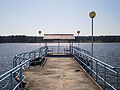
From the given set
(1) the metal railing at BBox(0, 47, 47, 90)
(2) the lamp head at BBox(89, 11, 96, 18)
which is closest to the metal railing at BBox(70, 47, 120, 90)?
(2) the lamp head at BBox(89, 11, 96, 18)

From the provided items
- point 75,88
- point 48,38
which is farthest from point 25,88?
point 48,38

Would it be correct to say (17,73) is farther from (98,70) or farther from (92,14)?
(92,14)

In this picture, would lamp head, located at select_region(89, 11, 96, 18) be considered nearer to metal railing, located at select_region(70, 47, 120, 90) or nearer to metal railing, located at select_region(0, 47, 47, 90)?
metal railing, located at select_region(70, 47, 120, 90)

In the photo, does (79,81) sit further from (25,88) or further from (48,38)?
(48,38)

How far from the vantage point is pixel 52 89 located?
23.0 feet

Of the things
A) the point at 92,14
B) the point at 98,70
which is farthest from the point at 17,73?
the point at 92,14

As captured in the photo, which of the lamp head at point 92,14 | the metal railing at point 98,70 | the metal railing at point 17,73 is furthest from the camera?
the lamp head at point 92,14

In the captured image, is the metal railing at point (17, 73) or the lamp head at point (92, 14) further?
the lamp head at point (92, 14)

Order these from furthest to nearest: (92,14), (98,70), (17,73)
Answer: (92,14)
(17,73)
(98,70)

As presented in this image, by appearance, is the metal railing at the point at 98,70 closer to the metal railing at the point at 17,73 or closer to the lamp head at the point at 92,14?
the lamp head at the point at 92,14

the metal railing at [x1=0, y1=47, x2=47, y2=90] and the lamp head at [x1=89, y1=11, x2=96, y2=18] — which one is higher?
the lamp head at [x1=89, y1=11, x2=96, y2=18]

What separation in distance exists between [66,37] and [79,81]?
14474 mm

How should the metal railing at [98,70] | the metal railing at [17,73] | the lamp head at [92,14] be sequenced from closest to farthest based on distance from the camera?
the metal railing at [17,73], the metal railing at [98,70], the lamp head at [92,14]

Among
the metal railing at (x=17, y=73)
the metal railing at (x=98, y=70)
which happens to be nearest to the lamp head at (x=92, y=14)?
the metal railing at (x=98, y=70)
